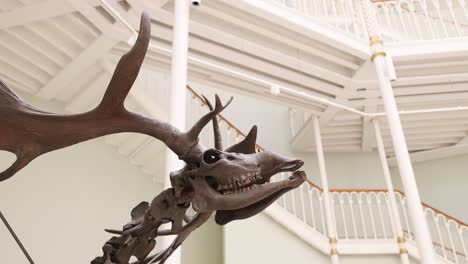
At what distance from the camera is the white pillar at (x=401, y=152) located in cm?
423

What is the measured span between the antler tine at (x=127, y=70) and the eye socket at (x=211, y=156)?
27 cm

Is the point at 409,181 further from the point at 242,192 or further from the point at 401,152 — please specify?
the point at 242,192

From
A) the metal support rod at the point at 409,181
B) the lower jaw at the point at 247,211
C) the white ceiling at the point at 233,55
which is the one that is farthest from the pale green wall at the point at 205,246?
the lower jaw at the point at 247,211

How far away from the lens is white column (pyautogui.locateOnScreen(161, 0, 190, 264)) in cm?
318

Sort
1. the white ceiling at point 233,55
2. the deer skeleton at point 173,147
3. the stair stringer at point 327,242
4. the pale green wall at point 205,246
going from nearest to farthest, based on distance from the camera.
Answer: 1. the deer skeleton at point 173,147
2. the white ceiling at point 233,55
3. the stair stringer at point 327,242
4. the pale green wall at point 205,246

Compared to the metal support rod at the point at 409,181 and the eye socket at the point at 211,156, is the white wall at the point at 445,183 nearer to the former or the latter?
the metal support rod at the point at 409,181

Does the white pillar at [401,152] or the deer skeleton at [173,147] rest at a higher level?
the white pillar at [401,152]

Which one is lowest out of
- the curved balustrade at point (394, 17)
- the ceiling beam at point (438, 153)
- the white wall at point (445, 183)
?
the white wall at point (445, 183)

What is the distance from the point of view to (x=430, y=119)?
8.52 metres

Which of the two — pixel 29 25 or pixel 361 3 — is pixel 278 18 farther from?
pixel 29 25

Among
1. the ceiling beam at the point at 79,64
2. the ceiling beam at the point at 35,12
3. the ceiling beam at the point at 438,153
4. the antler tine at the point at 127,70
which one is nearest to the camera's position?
the antler tine at the point at 127,70

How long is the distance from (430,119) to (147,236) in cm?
840

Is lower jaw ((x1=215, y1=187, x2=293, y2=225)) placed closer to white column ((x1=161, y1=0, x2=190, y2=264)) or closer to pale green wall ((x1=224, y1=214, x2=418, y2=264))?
white column ((x1=161, y1=0, x2=190, y2=264))

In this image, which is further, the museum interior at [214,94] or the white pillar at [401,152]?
the museum interior at [214,94]
